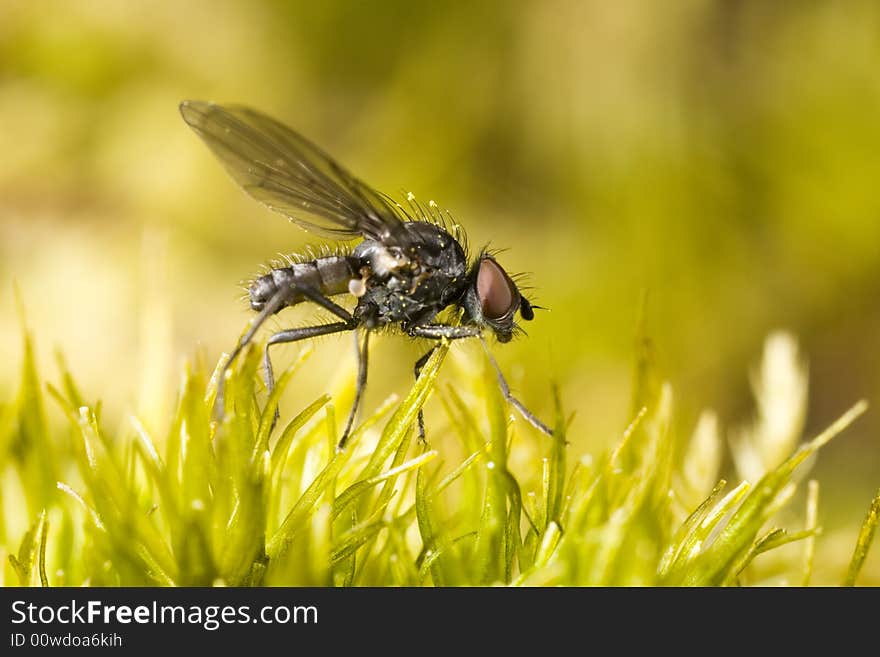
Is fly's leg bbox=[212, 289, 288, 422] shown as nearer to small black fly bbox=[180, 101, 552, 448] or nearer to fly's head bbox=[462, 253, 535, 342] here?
small black fly bbox=[180, 101, 552, 448]

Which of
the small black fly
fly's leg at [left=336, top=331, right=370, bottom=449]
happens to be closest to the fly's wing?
the small black fly

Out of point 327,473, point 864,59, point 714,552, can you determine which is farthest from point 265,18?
point 714,552

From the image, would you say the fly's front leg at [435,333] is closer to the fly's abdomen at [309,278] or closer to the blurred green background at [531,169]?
the fly's abdomen at [309,278]

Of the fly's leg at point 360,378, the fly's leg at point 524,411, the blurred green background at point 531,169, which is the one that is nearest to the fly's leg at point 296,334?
the fly's leg at point 360,378

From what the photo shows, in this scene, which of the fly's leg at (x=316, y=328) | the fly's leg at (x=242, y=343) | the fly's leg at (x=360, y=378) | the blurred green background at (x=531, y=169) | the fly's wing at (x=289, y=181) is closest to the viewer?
the fly's leg at (x=242, y=343)

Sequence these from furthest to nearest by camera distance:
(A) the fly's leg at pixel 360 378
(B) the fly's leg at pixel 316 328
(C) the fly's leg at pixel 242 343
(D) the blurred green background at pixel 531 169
Result: (D) the blurred green background at pixel 531 169 < (B) the fly's leg at pixel 316 328 < (A) the fly's leg at pixel 360 378 < (C) the fly's leg at pixel 242 343

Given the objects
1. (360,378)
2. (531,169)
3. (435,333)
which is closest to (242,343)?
(360,378)

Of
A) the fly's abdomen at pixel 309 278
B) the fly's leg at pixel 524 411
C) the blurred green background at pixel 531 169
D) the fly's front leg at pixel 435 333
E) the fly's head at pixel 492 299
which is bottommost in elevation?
the fly's leg at pixel 524 411

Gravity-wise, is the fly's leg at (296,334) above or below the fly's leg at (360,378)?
above

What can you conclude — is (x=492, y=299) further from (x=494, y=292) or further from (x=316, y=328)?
(x=316, y=328)

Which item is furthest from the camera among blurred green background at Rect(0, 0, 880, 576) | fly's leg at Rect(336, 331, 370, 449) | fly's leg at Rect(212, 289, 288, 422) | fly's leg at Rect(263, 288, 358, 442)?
blurred green background at Rect(0, 0, 880, 576)
